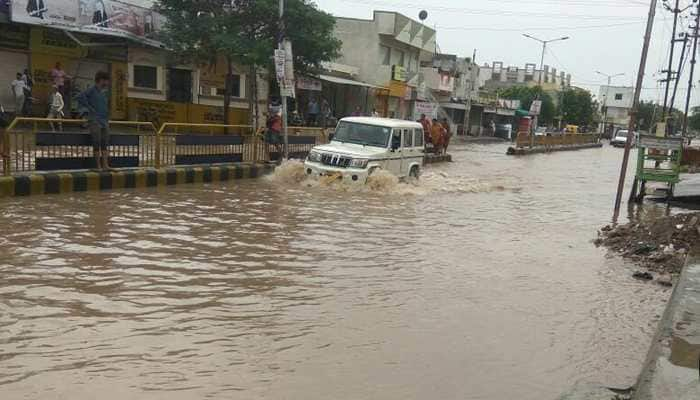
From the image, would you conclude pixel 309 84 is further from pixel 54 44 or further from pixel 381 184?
pixel 381 184

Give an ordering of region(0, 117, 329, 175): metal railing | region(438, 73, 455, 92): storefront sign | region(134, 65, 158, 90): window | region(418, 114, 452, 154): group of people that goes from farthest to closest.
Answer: region(438, 73, 455, 92): storefront sign, region(418, 114, 452, 154): group of people, region(134, 65, 158, 90): window, region(0, 117, 329, 175): metal railing

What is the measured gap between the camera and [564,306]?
6.73m

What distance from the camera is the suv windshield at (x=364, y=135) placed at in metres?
14.5

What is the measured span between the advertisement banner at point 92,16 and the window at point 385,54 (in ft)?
63.7

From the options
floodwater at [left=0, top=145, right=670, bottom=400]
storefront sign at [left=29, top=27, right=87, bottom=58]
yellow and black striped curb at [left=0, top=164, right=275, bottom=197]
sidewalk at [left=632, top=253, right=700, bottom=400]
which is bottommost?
floodwater at [left=0, top=145, right=670, bottom=400]

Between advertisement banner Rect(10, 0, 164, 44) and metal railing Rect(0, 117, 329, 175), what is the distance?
354 centimetres

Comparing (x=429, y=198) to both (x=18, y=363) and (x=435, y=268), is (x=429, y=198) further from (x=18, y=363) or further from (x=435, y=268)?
(x=18, y=363)

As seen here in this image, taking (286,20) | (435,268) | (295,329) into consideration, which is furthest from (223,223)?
(286,20)

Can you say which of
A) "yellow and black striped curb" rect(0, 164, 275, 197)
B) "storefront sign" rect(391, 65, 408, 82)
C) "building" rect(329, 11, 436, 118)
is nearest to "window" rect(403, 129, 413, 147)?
"yellow and black striped curb" rect(0, 164, 275, 197)

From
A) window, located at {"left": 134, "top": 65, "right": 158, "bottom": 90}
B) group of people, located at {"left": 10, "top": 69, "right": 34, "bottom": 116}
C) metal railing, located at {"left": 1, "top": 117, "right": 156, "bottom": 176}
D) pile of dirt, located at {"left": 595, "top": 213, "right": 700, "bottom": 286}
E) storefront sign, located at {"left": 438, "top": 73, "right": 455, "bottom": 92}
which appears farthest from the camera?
storefront sign, located at {"left": 438, "top": 73, "right": 455, "bottom": 92}

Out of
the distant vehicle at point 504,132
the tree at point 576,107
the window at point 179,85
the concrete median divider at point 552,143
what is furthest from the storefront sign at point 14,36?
the tree at point 576,107

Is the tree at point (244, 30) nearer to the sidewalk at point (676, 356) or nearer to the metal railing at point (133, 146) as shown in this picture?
the metal railing at point (133, 146)

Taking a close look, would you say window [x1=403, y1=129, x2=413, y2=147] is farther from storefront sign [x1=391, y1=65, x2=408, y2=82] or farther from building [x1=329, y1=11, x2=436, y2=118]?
storefront sign [x1=391, y1=65, x2=408, y2=82]

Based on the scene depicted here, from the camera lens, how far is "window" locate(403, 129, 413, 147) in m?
15.4
